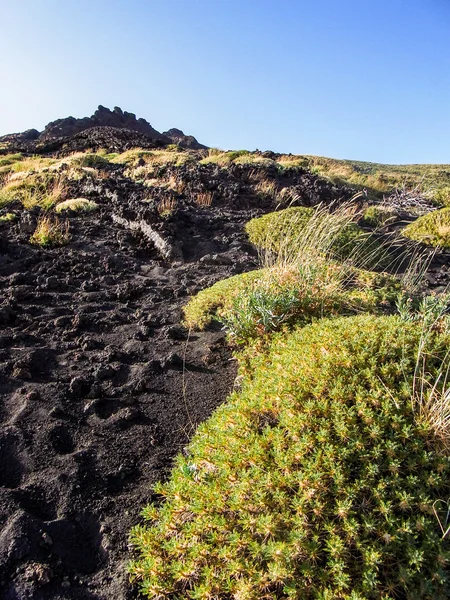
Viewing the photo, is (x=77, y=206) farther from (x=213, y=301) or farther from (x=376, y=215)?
(x=376, y=215)

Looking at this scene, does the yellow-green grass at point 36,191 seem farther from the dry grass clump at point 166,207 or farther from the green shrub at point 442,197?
the green shrub at point 442,197

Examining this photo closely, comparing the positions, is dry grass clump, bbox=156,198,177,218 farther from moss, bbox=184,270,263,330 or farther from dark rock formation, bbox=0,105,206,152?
dark rock formation, bbox=0,105,206,152

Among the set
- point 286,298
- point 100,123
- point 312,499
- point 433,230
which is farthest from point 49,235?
point 100,123

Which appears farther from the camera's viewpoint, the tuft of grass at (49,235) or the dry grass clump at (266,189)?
the dry grass clump at (266,189)

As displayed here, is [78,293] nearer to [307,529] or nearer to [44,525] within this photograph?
[44,525]

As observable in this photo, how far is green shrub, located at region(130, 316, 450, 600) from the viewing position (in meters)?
1.84

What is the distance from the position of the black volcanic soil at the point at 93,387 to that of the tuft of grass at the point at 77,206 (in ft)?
4.55

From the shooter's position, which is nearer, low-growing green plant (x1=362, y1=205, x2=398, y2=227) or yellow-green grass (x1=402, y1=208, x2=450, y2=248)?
yellow-green grass (x1=402, y1=208, x2=450, y2=248)

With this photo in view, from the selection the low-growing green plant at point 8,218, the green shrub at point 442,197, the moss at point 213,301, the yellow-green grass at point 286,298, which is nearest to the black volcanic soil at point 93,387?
the moss at point 213,301

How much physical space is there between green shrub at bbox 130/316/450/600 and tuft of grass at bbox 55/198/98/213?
25.3 ft

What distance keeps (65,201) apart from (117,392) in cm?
764

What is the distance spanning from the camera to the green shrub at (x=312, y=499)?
Result: 6.05 feet

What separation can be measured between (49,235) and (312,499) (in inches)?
266

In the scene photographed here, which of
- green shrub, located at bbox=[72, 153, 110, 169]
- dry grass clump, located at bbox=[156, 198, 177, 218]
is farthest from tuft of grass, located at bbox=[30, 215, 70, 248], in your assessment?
green shrub, located at bbox=[72, 153, 110, 169]
